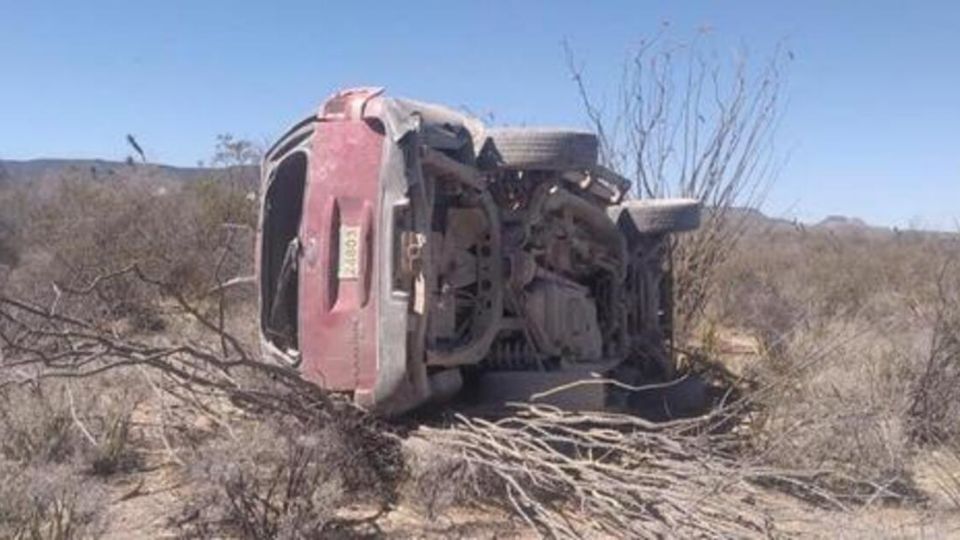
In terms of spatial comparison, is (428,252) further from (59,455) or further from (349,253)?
(59,455)

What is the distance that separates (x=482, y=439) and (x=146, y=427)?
2.94m

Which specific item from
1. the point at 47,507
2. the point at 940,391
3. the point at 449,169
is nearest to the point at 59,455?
the point at 47,507

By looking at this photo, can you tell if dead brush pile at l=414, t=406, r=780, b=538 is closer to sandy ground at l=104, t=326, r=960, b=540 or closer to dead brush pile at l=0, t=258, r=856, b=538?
dead brush pile at l=0, t=258, r=856, b=538

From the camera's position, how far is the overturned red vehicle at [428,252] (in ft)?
20.3

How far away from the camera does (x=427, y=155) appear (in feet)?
20.6

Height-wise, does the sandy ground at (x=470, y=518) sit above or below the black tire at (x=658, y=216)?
below

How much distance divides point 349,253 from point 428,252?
1.83ft

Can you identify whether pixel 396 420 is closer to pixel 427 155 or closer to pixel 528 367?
pixel 528 367

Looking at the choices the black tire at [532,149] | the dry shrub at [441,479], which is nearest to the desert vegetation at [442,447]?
the dry shrub at [441,479]

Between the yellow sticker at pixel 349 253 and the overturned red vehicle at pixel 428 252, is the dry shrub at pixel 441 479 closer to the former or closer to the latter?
the overturned red vehicle at pixel 428 252

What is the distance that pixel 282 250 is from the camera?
24.9 feet

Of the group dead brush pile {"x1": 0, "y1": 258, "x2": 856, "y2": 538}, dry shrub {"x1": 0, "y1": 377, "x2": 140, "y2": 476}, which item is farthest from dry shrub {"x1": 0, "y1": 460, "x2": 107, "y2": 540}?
dry shrub {"x1": 0, "y1": 377, "x2": 140, "y2": 476}

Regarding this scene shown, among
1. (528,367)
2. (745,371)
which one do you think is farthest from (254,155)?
(528,367)

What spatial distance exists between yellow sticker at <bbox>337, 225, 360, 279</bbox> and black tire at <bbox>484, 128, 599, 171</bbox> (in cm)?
94
